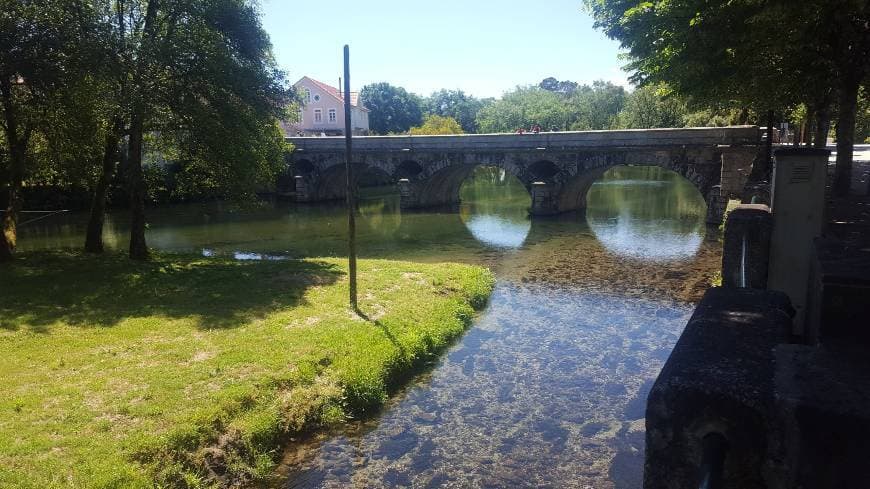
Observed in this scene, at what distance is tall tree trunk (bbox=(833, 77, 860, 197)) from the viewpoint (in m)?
13.1

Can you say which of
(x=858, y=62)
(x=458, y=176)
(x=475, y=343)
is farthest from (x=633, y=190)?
(x=475, y=343)

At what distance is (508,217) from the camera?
37.1 m

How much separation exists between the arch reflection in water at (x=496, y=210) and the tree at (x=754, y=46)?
12071mm

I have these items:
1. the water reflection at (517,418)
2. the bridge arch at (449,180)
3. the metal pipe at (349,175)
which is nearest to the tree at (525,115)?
the bridge arch at (449,180)

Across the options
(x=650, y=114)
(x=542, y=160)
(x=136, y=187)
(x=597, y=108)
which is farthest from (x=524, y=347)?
(x=597, y=108)

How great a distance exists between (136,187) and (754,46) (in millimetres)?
17545

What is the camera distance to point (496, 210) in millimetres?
40938

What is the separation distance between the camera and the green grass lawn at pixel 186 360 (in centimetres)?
729

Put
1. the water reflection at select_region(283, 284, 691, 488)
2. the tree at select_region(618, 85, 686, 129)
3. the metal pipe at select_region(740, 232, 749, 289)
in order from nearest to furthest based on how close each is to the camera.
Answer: the metal pipe at select_region(740, 232, 749, 289)
the water reflection at select_region(283, 284, 691, 488)
the tree at select_region(618, 85, 686, 129)

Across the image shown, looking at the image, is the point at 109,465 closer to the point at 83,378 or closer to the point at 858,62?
the point at 83,378

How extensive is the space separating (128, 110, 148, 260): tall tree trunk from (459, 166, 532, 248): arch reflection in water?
14772mm

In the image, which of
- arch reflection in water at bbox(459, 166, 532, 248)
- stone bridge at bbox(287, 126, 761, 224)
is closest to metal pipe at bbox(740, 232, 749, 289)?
arch reflection in water at bbox(459, 166, 532, 248)

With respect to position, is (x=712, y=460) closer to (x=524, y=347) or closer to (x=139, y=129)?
(x=524, y=347)

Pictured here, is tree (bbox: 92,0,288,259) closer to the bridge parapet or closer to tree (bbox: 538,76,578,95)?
the bridge parapet
